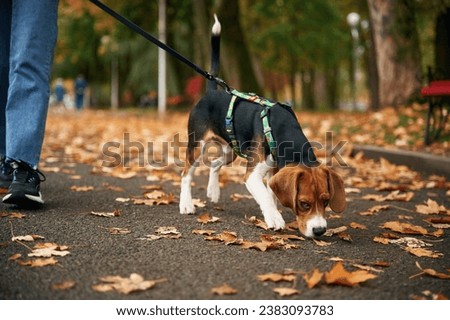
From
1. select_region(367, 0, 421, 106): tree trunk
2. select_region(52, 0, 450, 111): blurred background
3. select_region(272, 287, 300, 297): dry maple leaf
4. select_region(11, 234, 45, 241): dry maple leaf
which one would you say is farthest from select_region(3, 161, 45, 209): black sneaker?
select_region(367, 0, 421, 106): tree trunk

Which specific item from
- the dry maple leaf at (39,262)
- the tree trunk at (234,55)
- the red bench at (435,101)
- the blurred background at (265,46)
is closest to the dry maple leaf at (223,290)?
the dry maple leaf at (39,262)

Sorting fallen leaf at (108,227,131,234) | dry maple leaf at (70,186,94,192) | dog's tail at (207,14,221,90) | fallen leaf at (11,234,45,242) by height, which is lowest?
fallen leaf at (108,227,131,234)

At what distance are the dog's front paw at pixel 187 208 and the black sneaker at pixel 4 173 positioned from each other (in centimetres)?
144

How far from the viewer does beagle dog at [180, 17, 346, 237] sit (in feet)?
12.0

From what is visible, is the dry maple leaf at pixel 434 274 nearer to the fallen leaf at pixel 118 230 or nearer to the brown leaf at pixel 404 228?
the brown leaf at pixel 404 228

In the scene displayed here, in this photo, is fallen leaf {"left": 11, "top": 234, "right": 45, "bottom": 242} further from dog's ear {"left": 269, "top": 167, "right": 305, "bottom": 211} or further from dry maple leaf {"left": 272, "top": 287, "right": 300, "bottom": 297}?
dry maple leaf {"left": 272, "top": 287, "right": 300, "bottom": 297}

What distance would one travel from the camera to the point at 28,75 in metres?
4.39

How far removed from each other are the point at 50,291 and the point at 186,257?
877mm

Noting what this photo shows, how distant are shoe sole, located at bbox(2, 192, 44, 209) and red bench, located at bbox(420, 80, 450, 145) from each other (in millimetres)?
5157

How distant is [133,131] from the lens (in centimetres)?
1395

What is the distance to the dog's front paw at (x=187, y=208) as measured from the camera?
461 cm

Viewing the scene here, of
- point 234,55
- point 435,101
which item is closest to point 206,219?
point 435,101

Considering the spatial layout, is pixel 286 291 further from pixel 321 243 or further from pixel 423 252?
pixel 423 252

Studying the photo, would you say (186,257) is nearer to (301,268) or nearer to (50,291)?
(301,268)
